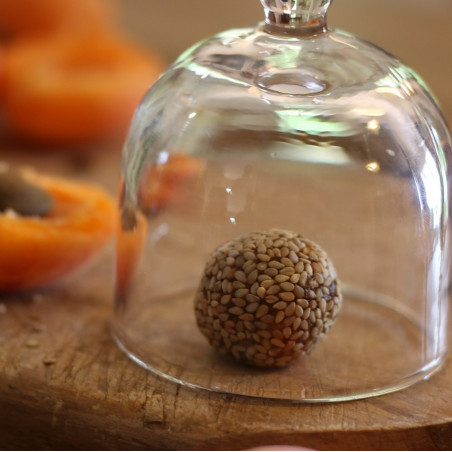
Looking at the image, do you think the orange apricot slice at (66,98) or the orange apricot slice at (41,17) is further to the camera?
the orange apricot slice at (41,17)

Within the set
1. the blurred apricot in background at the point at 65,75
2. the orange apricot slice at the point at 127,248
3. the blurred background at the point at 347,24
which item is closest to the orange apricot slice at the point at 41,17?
the blurred apricot in background at the point at 65,75

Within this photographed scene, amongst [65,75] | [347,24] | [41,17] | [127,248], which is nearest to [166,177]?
[127,248]

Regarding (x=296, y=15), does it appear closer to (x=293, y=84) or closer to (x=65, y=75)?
(x=293, y=84)

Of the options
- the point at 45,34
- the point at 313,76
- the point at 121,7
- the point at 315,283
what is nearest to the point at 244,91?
the point at 313,76

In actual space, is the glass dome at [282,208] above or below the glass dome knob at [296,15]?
below

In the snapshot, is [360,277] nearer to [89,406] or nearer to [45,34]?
[89,406]

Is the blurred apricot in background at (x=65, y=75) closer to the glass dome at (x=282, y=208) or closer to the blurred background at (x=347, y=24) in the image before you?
the blurred background at (x=347, y=24)
